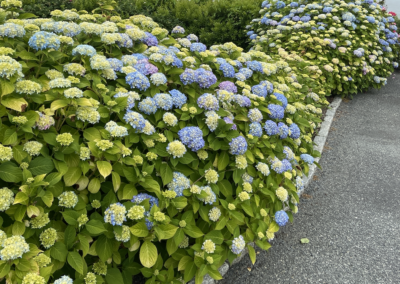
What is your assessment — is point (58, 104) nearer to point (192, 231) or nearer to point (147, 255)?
point (147, 255)

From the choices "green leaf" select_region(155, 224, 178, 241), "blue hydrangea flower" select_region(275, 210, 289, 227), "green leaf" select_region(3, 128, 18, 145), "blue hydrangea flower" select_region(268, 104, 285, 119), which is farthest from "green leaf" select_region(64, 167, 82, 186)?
"blue hydrangea flower" select_region(268, 104, 285, 119)

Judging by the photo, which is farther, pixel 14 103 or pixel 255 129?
pixel 255 129

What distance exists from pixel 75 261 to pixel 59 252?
3.6 inches

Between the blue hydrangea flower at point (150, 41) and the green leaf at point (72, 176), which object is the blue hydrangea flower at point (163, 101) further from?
the blue hydrangea flower at point (150, 41)

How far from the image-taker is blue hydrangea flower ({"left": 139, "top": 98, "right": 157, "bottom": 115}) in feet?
6.26

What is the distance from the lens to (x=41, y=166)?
149 centimetres

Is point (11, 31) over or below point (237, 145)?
over

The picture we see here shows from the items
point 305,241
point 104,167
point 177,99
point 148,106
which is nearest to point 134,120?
point 148,106

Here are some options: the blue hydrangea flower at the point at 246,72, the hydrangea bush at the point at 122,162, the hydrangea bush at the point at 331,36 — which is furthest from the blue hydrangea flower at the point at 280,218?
the hydrangea bush at the point at 331,36

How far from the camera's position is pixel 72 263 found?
1.44 meters

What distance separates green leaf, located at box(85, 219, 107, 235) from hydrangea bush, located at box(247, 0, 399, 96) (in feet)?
15.7

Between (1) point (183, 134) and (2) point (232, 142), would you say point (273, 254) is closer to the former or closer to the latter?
(2) point (232, 142)

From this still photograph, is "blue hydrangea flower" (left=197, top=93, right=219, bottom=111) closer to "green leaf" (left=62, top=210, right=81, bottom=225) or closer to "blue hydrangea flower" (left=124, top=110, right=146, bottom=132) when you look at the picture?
"blue hydrangea flower" (left=124, top=110, right=146, bottom=132)

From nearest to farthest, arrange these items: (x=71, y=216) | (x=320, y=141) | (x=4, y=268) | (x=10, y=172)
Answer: (x=4, y=268) < (x=10, y=172) < (x=71, y=216) < (x=320, y=141)
